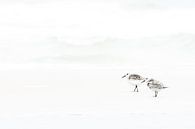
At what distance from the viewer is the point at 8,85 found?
17016 mm

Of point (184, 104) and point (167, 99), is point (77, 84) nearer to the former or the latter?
point (167, 99)

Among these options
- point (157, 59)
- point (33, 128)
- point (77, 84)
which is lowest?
point (33, 128)

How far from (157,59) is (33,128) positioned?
24918mm

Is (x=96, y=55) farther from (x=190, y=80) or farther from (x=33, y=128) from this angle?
(x=33, y=128)

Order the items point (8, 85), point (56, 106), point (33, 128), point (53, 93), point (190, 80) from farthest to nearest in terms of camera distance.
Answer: point (190, 80), point (8, 85), point (53, 93), point (56, 106), point (33, 128)

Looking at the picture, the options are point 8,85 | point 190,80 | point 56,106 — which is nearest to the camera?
point 56,106

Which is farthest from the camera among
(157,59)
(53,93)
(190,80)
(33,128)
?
(157,59)

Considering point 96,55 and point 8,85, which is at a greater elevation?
point 96,55

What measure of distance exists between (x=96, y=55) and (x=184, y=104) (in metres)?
21.5

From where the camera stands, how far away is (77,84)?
17422 millimetres

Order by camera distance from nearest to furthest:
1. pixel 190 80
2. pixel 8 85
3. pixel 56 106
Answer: pixel 56 106 → pixel 8 85 → pixel 190 80

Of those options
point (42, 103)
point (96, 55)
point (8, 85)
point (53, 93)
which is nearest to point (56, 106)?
point (42, 103)

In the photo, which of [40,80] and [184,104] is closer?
[184,104]

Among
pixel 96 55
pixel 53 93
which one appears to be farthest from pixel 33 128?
pixel 96 55
